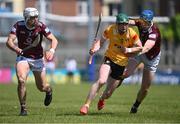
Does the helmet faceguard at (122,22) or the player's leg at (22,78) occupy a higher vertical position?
the helmet faceguard at (122,22)

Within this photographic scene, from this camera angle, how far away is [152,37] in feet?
56.9

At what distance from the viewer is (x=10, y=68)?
43.3m

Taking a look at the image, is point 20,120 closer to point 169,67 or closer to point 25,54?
point 25,54

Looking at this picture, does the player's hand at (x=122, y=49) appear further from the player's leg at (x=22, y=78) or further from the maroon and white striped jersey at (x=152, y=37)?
the player's leg at (x=22, y=78)

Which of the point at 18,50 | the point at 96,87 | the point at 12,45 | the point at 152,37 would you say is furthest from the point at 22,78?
the point at 152,37

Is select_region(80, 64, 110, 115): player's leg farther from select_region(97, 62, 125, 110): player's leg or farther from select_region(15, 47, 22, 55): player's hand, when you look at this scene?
select_region(15, 47, 22, 55): player's hand

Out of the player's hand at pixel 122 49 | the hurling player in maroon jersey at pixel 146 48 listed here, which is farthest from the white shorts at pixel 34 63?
the hurling player in maroon jersey at pixel 146 48

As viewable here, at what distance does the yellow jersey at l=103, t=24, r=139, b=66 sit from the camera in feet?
54.9

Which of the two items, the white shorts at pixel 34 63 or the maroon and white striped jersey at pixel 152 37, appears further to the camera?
the maroon and white striped jersey at pixel 152 37

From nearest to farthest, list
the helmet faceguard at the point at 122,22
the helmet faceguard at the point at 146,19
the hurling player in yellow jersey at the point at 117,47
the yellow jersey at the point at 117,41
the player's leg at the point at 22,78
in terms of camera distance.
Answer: the helmet faceguard at the point at 122,22, the player's leg at the point at 22,78, the hurling player in yellow jersey at the point at 117,47, the yellow jersey at the point at 117,41, the helmet faceguard at the point at 146,19

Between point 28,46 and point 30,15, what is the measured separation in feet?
2.74

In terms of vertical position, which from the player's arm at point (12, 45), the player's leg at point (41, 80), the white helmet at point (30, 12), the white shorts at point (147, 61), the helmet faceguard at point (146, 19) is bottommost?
the player's leg at point (41, 80)

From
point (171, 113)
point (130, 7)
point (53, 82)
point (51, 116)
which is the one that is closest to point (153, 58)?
point (171, 113)

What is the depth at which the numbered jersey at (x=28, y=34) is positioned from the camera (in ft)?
54.7
